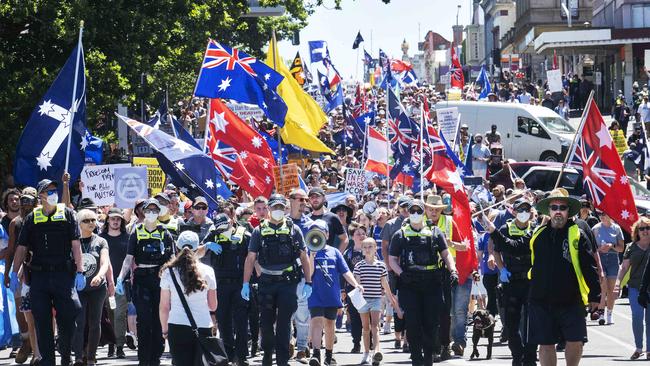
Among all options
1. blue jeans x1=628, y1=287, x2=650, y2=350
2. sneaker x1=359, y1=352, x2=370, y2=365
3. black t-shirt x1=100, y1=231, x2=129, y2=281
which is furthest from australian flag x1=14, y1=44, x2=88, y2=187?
blue jeans x1=628, y1=287, x2=650, y2=350

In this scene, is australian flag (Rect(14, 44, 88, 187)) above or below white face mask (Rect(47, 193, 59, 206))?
above

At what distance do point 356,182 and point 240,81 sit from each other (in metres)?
7.17

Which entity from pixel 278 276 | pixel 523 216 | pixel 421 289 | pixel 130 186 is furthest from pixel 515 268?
pixel 130 186

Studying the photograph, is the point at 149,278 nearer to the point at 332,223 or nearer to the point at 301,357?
the point at 301,357

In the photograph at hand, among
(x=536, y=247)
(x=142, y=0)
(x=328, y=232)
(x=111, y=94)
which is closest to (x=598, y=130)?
(x=328, y=232)

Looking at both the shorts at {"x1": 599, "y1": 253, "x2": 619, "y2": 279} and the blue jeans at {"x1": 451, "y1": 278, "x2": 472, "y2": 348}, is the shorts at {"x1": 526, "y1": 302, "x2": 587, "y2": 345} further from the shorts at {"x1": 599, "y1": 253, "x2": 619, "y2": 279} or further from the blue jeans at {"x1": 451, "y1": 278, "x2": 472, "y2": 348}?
the shorts at {"x1": 599, "y1": 253, "x2": 619, "y2": 279}

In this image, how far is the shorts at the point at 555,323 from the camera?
12.3 metres

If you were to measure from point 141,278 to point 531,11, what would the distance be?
289 ft

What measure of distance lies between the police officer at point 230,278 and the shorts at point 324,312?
101 centimetres

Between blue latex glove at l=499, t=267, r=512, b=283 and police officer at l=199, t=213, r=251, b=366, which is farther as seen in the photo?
police officer at l=199, t=213, r=251, b=366

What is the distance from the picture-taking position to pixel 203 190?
1797 cm

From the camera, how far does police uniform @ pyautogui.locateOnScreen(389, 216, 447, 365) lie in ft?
46.7

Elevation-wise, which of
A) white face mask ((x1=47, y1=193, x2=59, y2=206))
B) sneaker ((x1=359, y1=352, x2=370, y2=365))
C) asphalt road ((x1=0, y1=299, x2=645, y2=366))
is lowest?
asphalt road ((x1=0, y1=299, x2=645, y2=366))

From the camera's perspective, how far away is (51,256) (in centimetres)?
1365
